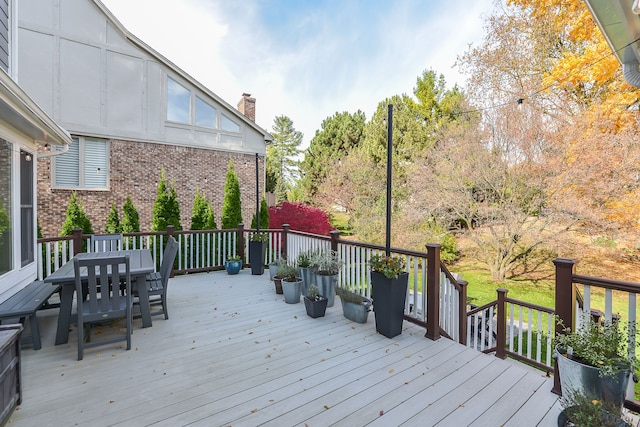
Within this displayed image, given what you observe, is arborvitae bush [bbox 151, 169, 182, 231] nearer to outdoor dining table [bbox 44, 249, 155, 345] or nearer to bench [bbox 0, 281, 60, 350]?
outdoor dining table [bbox 44, 249, 155, 345]

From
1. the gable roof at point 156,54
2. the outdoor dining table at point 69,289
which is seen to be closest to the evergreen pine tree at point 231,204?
Answer: the gable roof at point 156,54

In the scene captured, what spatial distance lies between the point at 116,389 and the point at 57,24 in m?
9.75

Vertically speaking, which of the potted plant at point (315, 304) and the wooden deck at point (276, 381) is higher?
the potted plant at point (315, 304)

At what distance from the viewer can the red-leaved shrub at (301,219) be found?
947 cm

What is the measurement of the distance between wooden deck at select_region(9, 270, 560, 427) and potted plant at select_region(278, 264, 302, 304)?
759 mm

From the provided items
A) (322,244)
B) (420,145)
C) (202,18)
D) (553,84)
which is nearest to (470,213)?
(553,84)

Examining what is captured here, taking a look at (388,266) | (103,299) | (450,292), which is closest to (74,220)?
(103,299)

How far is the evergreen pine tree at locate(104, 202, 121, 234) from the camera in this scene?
8180 mm

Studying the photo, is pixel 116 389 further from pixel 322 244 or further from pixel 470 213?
pixel 470 213

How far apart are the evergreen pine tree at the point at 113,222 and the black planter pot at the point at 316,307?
6.93m

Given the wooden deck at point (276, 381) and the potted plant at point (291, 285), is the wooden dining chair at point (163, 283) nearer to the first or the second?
the wooden deck at point (276, 381)

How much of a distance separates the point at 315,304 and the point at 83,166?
26.4 ft

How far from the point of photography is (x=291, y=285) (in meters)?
4.51

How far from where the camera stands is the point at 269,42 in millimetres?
Result: 10398
